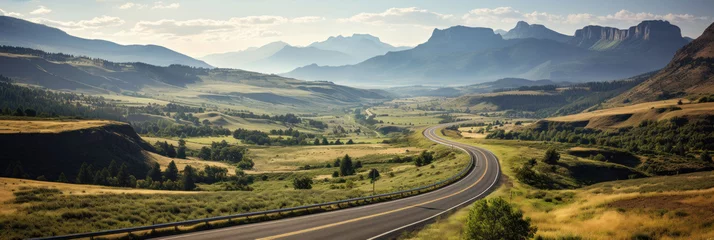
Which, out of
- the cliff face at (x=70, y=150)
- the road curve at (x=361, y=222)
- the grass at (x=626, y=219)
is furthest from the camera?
the cliff face at (x=70, y=150)

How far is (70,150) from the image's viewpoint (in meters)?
113

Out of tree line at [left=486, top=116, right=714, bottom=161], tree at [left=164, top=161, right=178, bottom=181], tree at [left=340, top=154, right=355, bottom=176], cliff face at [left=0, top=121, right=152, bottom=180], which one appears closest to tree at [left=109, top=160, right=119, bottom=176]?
cliff face at [left=0, top=121, right=152, bottom=180]

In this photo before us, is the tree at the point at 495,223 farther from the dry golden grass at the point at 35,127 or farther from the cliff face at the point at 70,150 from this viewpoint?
the dry golden grass at the point at 35,127

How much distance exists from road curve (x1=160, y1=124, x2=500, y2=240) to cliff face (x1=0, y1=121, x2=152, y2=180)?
334ft

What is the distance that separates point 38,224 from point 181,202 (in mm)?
13268

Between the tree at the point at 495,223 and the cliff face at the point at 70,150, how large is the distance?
386 ft

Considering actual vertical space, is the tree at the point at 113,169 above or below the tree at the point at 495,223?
below

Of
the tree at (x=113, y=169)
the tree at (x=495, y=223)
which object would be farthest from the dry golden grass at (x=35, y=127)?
the tree at (x=495, y=223)

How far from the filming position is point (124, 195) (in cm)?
4059

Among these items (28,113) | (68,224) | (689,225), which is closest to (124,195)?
(68,224)

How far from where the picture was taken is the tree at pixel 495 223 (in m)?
21.3

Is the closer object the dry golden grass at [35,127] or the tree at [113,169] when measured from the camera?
the dry golden grass at [35,127]

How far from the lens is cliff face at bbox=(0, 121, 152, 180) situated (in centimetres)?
9975

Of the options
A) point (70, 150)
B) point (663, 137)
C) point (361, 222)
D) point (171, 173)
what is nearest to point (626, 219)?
point (361, 222)
